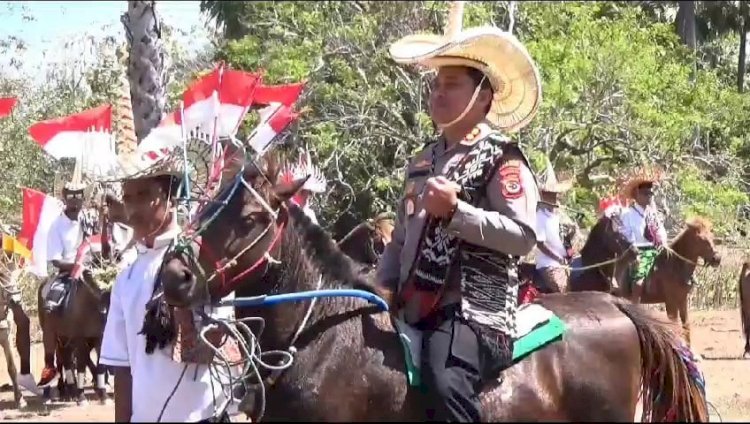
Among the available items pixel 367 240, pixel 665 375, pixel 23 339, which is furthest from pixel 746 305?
pixel 665 375

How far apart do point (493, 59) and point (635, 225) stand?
10.6 m

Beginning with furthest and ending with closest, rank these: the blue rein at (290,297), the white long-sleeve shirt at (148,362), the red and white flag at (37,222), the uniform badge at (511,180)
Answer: the red and white flag at (37,222) < the blue rein at (290,297) < the uniform badge at (511,180) < the white long-sleeve shirt at (148,362)

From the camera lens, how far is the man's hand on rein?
189 inches

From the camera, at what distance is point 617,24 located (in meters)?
23.6

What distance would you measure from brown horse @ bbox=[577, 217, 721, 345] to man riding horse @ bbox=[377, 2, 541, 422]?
1090cm

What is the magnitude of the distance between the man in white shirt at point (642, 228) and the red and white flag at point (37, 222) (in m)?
7.41

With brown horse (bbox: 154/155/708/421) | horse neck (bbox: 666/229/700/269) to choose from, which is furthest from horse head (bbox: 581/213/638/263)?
brown horse (bbox: 154/155/708/421)

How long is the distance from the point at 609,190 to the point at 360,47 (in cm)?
532

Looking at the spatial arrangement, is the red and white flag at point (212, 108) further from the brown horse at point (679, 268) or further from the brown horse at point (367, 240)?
the brown horse at point (679, 268)

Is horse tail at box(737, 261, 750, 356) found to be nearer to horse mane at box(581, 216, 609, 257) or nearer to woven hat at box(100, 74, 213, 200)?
horse mane at box(581, 216, 609, 257)

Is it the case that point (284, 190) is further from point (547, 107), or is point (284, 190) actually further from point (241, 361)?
point (547, 107)

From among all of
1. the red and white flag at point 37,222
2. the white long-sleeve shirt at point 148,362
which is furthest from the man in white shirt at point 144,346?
the red and white flag at point 37,222

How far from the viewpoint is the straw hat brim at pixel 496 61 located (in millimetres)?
5324

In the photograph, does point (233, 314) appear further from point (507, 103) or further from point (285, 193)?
point (507, 103)
